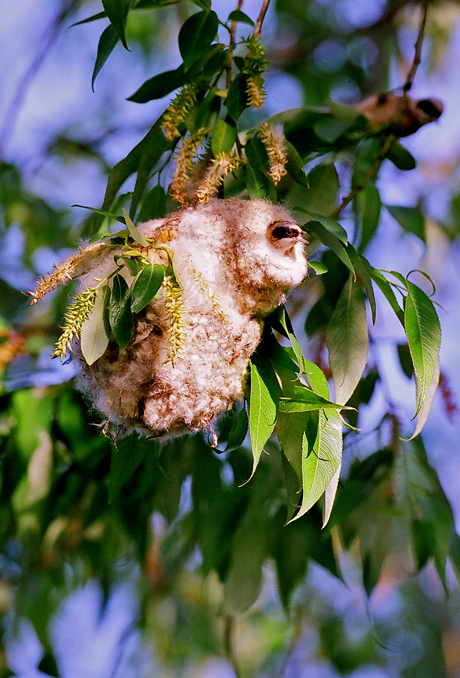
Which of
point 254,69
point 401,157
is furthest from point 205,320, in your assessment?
point 401,157

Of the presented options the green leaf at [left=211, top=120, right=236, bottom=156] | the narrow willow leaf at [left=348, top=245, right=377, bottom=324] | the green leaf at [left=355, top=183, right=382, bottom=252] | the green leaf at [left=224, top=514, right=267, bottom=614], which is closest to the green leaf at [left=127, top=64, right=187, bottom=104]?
the green leaf at [left=211, top=120, right=236, bottom=156]

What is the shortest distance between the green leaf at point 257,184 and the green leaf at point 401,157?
63 cm

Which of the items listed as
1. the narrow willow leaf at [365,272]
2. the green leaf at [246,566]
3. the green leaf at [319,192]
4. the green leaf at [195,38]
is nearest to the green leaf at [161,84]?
the green leaf at [195,38]

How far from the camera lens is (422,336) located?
1.17m

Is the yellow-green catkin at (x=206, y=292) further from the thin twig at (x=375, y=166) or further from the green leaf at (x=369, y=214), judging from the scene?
the green leaf at (x=369, y=214)

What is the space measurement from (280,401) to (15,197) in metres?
2.15

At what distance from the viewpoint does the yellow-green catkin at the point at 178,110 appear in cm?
126

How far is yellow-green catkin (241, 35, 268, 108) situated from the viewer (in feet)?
4.06

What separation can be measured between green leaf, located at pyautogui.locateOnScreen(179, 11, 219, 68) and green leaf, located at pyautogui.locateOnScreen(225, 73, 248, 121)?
0.08 m

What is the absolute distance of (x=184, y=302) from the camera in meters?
1.08

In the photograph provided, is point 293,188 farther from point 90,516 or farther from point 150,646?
point 150,646

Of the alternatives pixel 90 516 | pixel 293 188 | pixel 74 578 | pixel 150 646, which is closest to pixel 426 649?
pixel 150 646

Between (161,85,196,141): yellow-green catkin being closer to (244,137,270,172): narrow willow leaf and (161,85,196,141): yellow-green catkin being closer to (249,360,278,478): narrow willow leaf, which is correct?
(244,137,270,172): narrow willow leaf

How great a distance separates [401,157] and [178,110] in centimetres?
67
